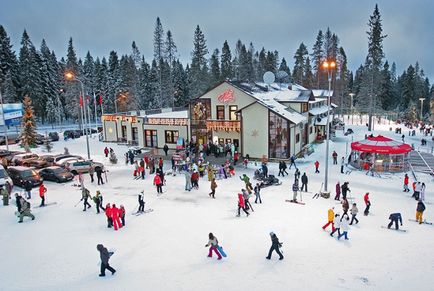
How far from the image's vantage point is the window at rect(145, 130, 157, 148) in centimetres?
3888

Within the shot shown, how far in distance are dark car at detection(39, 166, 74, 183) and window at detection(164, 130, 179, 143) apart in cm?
1402

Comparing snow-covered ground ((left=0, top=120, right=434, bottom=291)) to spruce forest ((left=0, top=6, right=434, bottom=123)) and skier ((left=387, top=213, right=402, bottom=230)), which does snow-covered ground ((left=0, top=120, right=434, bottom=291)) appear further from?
spruce forest ((left=0, top=6, right=434, bottom=123))

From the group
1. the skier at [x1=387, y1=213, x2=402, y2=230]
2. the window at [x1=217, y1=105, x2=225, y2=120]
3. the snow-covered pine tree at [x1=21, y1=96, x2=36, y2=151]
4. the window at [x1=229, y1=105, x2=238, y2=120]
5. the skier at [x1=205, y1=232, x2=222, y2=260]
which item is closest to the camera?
the skier at [x1=205, y1=232, x2=222, y2=260]

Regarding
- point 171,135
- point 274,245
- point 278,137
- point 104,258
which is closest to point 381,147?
point 278,137

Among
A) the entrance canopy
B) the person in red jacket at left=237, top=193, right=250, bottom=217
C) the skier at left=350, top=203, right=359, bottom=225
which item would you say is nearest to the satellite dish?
the entrance canopy

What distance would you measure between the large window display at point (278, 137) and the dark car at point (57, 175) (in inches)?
699

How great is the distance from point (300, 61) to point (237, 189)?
6504 centimetres

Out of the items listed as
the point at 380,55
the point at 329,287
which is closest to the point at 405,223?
the point at 329,287

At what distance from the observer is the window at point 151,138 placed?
38.9 m

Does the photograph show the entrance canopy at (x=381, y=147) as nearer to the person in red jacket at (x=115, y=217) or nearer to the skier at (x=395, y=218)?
the skier at (x=395, y=218)

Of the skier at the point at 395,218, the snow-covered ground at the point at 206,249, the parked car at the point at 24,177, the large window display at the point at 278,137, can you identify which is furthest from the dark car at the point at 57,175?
the skier at the point at 395,218

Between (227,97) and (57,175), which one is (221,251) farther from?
(227,97)

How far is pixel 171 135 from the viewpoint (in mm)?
37875

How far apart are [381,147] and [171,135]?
21.9 metres
